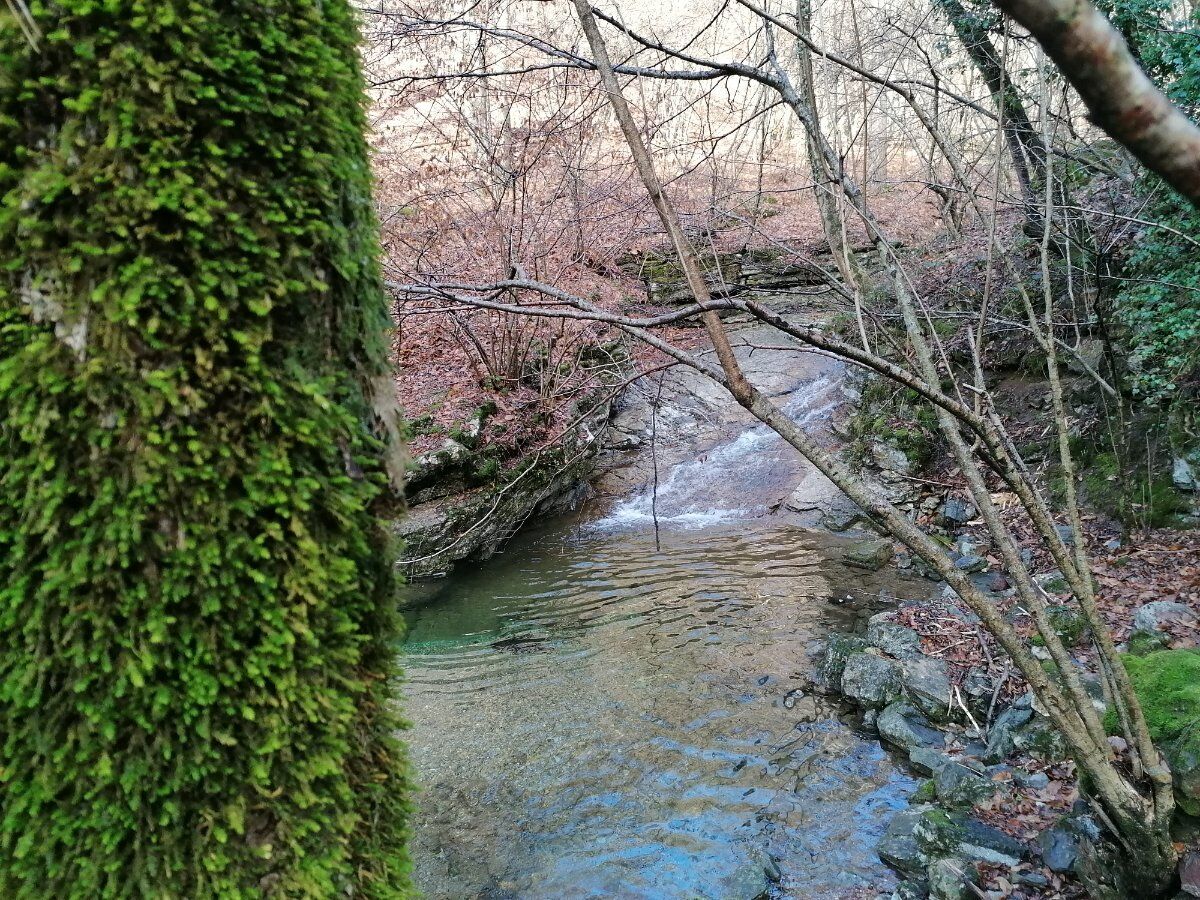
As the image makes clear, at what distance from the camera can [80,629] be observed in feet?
3.10

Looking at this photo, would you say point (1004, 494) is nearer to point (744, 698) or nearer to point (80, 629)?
point (744, 698)

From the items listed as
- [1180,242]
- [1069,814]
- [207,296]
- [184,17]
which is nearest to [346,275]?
[207,296]

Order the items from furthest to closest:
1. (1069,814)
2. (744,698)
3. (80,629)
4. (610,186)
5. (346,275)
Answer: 1. (610,186)
2. (744,698)
3. (1069,814)
4. (346,275)
5. (80,629)

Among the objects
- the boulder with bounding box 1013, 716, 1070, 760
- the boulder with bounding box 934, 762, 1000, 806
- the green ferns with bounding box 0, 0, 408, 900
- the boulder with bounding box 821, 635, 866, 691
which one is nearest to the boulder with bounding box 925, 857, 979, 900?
the boulder with bounding box 934, 762, 1000, 806

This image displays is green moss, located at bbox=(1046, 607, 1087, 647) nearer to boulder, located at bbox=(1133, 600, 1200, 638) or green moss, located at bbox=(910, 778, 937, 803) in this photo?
boulder, located at bbox=(1133, 600, 1200, 638)

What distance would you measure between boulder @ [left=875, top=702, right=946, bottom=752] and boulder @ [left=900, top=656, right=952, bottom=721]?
91 mm

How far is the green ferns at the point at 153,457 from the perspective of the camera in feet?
3.06

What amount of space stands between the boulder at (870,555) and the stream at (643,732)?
0.21 meters

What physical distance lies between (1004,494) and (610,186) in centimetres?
611

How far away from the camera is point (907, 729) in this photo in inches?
174

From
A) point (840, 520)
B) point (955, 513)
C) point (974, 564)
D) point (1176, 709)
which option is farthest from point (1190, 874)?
point (840, 520)

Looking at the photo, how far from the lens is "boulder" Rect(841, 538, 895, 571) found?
24.8 feet

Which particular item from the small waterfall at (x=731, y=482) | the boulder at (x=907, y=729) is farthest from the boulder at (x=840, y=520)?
the boulder at (x=907, y=729)

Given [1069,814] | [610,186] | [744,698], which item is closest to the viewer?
[1069,814]
